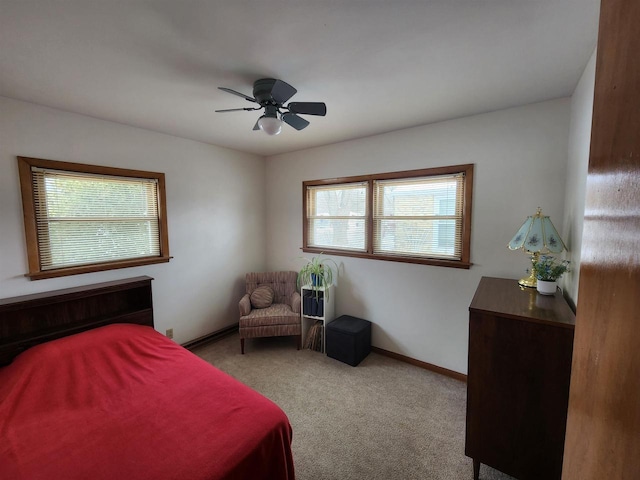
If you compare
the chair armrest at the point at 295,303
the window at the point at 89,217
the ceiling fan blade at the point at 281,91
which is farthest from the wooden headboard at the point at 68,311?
the ceiling fan blade at the point at 281,91

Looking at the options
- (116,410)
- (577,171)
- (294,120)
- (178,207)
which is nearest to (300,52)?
(294,120)

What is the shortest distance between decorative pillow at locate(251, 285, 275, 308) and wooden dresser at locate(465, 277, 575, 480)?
2.52 meters

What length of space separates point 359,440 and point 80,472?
1634mm

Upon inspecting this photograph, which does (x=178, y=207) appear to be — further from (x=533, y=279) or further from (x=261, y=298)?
(x=533, y=279)

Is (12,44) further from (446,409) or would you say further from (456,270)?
(446,409)

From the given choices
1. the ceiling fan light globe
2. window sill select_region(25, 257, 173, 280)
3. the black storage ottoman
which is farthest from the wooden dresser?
window sill select_region(25, 257, 173, 280)

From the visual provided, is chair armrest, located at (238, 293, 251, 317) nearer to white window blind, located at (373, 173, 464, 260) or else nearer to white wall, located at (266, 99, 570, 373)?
white wall, located at (266, 99, 570, 373)

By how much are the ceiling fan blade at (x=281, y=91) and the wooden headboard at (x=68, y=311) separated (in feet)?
7.23

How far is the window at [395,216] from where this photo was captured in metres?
2.68

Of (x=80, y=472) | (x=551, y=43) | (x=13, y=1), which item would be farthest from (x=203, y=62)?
(x=80, y=472)

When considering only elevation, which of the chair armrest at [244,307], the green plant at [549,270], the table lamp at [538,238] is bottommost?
the chair armrest at [244,307]

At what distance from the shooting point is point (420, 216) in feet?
9.51

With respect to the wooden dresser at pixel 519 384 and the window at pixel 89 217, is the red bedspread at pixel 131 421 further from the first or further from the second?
the wooden dresser at pixel 519 384

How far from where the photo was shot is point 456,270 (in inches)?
105
